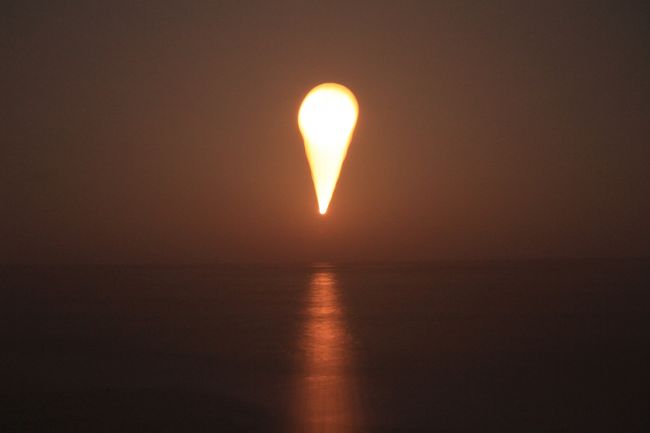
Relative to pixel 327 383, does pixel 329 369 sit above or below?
above

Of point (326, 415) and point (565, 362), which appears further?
point (565, 362)

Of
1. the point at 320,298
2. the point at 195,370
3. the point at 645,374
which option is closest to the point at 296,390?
the point at 195,370

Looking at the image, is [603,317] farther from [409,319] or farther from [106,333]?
[106,333]

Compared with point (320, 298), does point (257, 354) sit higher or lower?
lower

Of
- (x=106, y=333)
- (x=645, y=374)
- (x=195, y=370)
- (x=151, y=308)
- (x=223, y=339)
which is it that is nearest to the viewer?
(x=645, y=374)
